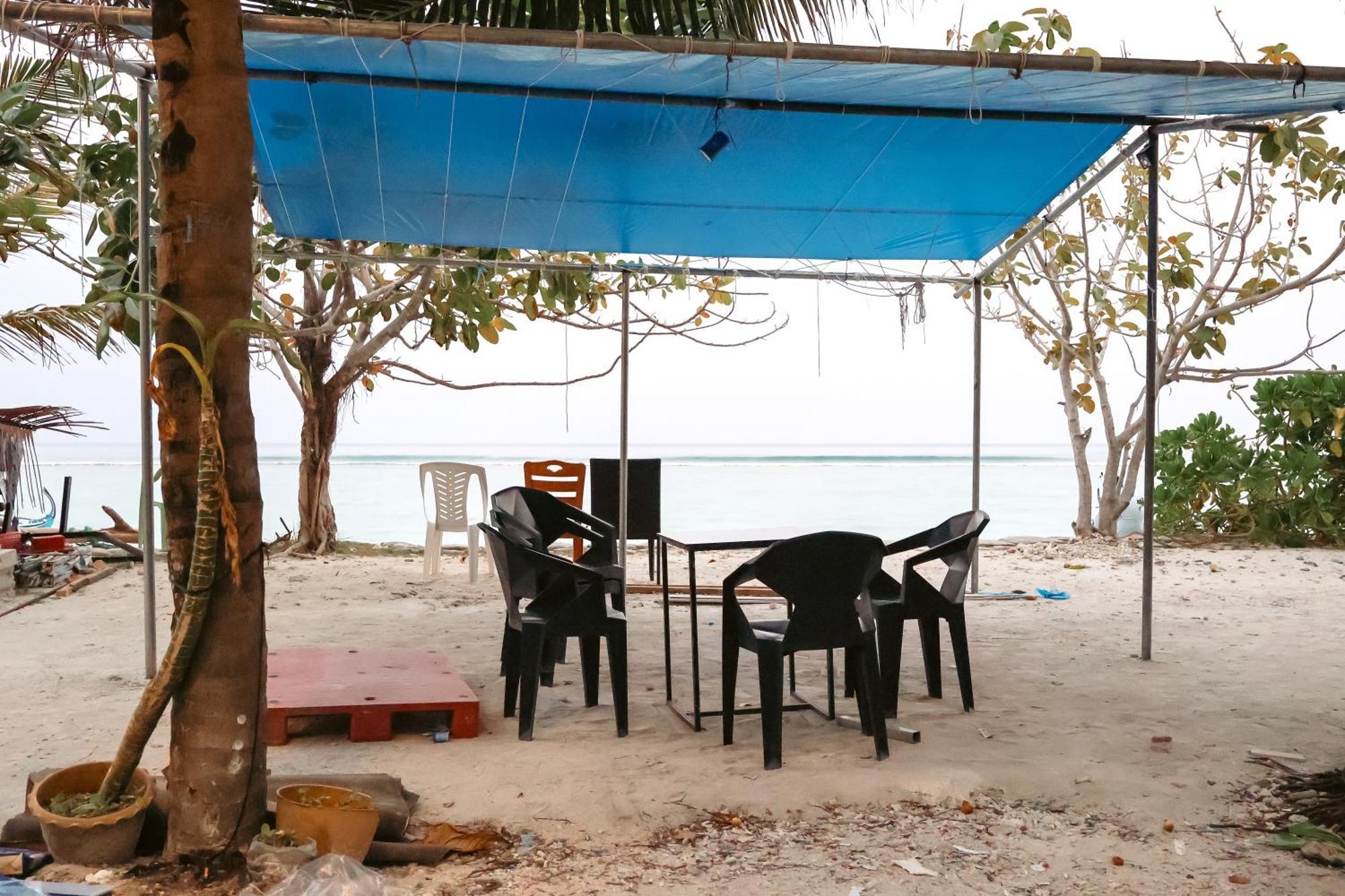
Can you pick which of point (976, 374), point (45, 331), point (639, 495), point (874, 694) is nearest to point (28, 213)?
point (45, 331)

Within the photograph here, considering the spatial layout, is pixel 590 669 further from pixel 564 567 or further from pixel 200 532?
pixel 200 532

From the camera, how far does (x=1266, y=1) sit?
12.3 m

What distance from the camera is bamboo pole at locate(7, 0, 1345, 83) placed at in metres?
3.44

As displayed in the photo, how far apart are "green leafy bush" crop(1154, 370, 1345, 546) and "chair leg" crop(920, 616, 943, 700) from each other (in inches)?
266

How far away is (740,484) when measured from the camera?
26.3 m

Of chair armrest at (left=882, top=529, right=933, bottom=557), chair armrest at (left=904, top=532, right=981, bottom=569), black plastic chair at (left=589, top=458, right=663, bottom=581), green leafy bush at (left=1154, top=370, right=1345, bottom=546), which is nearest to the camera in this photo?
chair armrest at (left=904, top=532, right=981, bottom=569)

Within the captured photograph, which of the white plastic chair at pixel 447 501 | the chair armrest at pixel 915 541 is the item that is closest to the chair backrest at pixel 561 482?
the white plastic chair at pixel 447 501

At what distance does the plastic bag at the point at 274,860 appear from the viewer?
2.62m

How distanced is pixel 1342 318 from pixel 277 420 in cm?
3497

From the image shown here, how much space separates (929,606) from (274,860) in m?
2.74

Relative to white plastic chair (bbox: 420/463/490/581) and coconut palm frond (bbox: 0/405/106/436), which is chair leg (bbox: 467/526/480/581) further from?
coconut palm frond (bbox: 0/405/106/436)

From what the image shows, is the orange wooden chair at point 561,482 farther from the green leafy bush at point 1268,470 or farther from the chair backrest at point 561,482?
the green leafy bush at point 1268,470

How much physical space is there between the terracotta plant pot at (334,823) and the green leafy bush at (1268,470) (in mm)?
9468

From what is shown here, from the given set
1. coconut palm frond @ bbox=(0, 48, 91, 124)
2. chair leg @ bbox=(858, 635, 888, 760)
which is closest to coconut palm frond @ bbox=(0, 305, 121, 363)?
coconut palm frond @ bbox=(0, 48, 91, 124)
